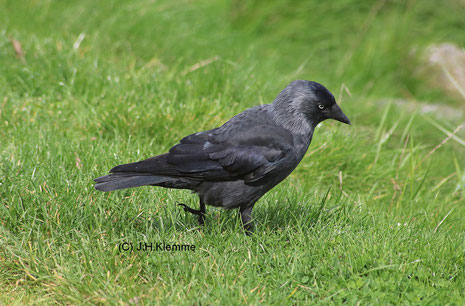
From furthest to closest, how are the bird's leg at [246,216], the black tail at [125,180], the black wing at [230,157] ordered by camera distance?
the bird's leg at [246,216]
the black wing at [230,157]
the black tail at [125,180]

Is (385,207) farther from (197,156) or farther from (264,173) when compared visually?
(197,156)

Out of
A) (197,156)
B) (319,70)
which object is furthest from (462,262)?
(319,70)

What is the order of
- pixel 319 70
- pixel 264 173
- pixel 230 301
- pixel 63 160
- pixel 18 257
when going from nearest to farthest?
pixel 230 301
pixel 18 257
pixel 264 173
pixel 63 160
pixel 319 70

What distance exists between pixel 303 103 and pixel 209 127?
154 centimetres

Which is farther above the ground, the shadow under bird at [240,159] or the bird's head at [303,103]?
the bird's head at [303,103]

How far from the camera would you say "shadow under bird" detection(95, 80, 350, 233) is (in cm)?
346

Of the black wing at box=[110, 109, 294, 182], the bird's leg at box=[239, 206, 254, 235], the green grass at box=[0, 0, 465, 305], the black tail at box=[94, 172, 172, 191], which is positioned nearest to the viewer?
the green grass at box=[0, 0, 465, 305]

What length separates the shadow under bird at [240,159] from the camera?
3.46m

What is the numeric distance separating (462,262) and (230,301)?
1.42 m

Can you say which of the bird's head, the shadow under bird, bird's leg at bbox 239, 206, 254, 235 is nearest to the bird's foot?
the shadow under bird

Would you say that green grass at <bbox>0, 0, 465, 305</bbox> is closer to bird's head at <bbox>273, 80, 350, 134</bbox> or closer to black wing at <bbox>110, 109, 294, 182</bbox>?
black wing at <bbox>110, 109, 294, 182</bbox>

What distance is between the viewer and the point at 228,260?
3.16 meters

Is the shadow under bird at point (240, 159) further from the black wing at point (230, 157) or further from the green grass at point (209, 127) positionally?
the green grass at point (209, 127)

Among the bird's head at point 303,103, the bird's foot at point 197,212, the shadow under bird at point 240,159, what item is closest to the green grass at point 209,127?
the bird's foot at point 197,212
